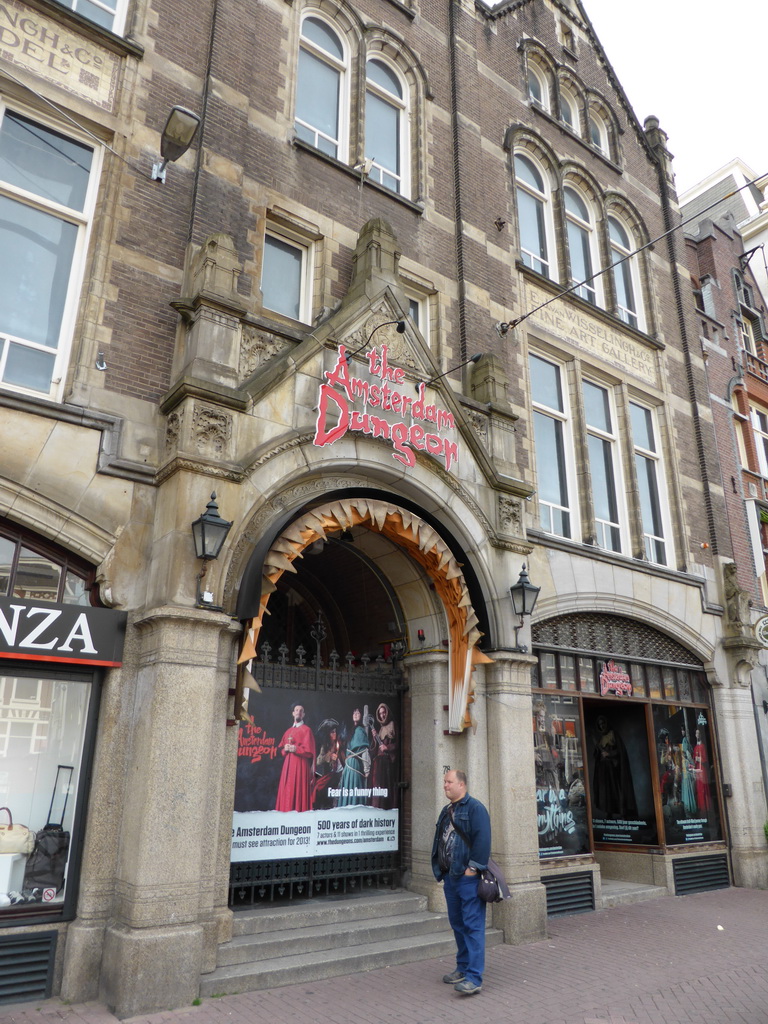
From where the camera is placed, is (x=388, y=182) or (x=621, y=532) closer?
(x=388, y=182)

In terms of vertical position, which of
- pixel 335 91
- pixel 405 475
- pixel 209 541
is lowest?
pixel 209 541

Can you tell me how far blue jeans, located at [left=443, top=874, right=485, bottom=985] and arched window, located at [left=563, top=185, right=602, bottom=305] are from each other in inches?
478

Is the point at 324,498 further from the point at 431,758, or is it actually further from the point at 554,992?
the point at 554,992

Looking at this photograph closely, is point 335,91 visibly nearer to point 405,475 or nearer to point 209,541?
point 405,475

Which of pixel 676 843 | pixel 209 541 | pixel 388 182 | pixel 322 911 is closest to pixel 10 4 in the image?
pixel 388 182

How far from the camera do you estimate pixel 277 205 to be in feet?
34.7

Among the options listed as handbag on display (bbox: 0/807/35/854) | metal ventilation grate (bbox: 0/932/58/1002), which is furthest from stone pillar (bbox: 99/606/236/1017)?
handbag on display (bbox: 0/807/35/854)

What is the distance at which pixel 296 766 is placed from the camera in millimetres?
8953

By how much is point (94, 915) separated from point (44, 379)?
5459 mm

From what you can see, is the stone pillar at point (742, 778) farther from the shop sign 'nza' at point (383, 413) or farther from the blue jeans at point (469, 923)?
the blue jeans at point (469, 923)

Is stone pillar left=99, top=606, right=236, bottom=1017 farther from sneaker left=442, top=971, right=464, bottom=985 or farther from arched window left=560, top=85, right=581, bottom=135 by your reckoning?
arched window left=560, top=85, right=581, bottom=135

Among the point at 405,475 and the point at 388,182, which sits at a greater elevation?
the point at 388,182

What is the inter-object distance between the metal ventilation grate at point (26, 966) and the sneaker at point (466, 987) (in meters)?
3.67

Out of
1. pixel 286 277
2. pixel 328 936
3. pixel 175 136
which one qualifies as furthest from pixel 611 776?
pixel 175 136
